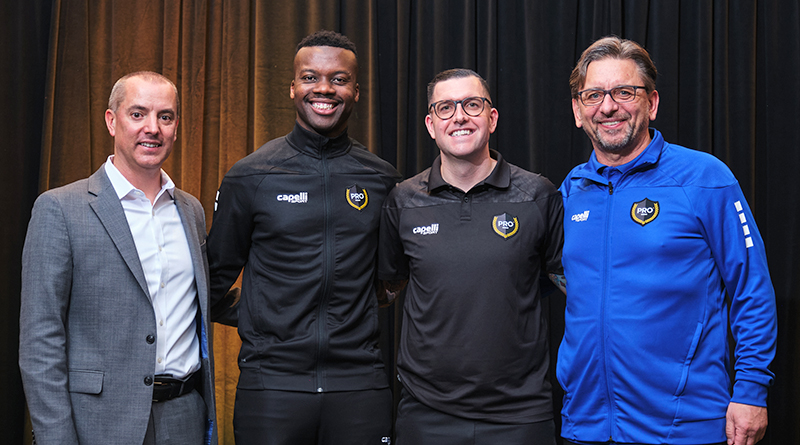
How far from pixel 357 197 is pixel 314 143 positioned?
A: 0.27 m

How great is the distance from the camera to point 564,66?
3.52 metres

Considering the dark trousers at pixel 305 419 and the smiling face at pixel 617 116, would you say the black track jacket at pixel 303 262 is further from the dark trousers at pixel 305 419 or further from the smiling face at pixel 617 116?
the smiling face at pixel 617 116

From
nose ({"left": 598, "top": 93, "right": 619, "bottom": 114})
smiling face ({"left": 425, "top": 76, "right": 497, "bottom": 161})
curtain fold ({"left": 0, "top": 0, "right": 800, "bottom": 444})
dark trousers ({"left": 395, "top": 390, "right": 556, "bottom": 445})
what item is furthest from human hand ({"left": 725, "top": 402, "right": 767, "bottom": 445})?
curtain fold ({"left": 0, "top": 0, "right": 800, "bottom": 444})

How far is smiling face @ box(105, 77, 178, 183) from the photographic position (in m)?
1.99

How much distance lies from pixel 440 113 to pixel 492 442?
1.15 metres

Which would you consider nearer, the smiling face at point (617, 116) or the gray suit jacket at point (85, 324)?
the gray suit jacket at point (85, 324)

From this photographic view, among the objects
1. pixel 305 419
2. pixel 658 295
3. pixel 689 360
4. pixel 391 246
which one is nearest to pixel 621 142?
pixel 658 295

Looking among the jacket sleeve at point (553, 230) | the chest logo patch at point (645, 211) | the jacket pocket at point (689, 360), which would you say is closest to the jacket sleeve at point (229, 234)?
the jacket sleeve at point (553, 230)

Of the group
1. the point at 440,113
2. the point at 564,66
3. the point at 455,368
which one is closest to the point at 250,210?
the point at 440,113

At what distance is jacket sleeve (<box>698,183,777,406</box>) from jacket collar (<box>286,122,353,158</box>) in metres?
1.32

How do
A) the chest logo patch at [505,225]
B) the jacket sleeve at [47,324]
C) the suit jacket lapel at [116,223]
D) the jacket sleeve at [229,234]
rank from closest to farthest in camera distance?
the jacket sleeve at [47,324], the suit jacket lapel at [116,223], the chest logo patch at [505,225], the jacket sleeve at [229,234]

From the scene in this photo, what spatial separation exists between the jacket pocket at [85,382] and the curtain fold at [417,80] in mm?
1826

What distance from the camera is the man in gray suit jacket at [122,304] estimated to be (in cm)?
176

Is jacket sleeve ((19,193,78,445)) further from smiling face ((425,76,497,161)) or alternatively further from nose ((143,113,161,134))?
smiling face ((425,76,497,161))
